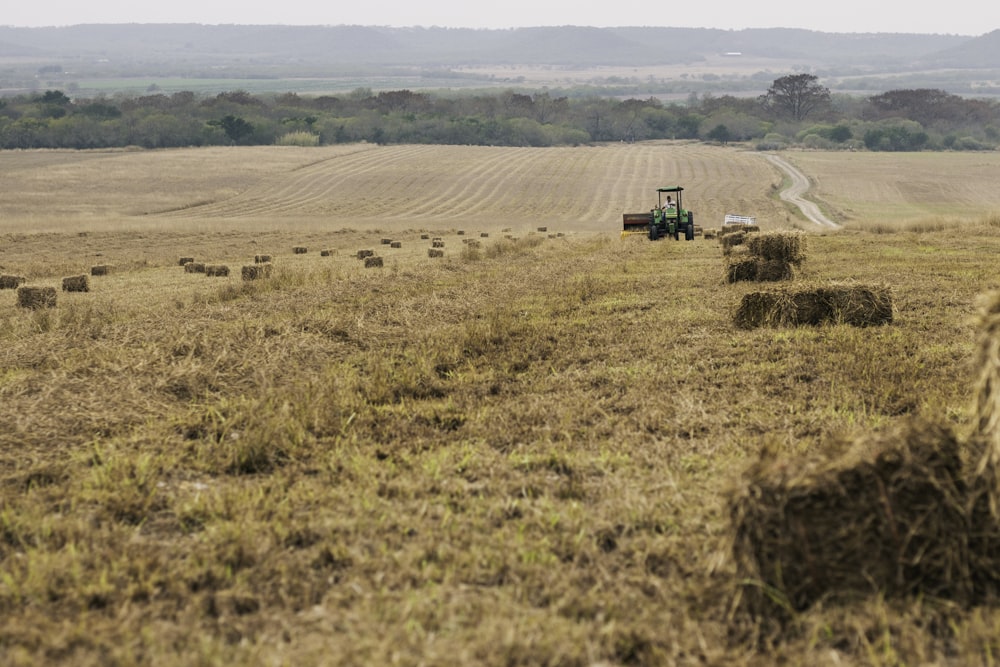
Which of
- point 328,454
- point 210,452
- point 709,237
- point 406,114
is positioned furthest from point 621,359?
point 406,114

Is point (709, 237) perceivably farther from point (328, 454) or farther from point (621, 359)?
point (328, 454)

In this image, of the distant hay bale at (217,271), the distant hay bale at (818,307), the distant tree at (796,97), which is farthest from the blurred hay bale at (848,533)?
the distant tree at (796,97)

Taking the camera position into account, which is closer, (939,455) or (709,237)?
(939,455)

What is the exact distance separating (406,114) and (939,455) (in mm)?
151483

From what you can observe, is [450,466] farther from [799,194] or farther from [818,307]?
[799,194]

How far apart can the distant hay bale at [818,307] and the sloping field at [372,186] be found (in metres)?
40.8

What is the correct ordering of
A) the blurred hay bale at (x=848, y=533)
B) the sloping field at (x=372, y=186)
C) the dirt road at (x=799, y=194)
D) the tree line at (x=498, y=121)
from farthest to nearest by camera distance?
the tree line at (x=498, y=121), the sloping field at (x=372, y=186), the dirt road at (x=799, y=194), the blurred hay bale at (x=848, y=533)

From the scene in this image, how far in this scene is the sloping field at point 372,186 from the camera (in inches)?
2395

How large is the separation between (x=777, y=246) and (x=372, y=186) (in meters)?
67.8

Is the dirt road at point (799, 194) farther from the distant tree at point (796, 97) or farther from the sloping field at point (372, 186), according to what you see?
the distant tree at point (796, 97)

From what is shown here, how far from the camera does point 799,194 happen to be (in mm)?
74625

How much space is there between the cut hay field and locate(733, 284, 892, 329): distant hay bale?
0.38 m

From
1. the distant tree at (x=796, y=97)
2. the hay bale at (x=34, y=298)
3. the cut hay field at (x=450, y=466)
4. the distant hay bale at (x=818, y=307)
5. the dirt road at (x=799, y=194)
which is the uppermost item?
the distant tree at (x=796, y=97)

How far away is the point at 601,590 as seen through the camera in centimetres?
475
